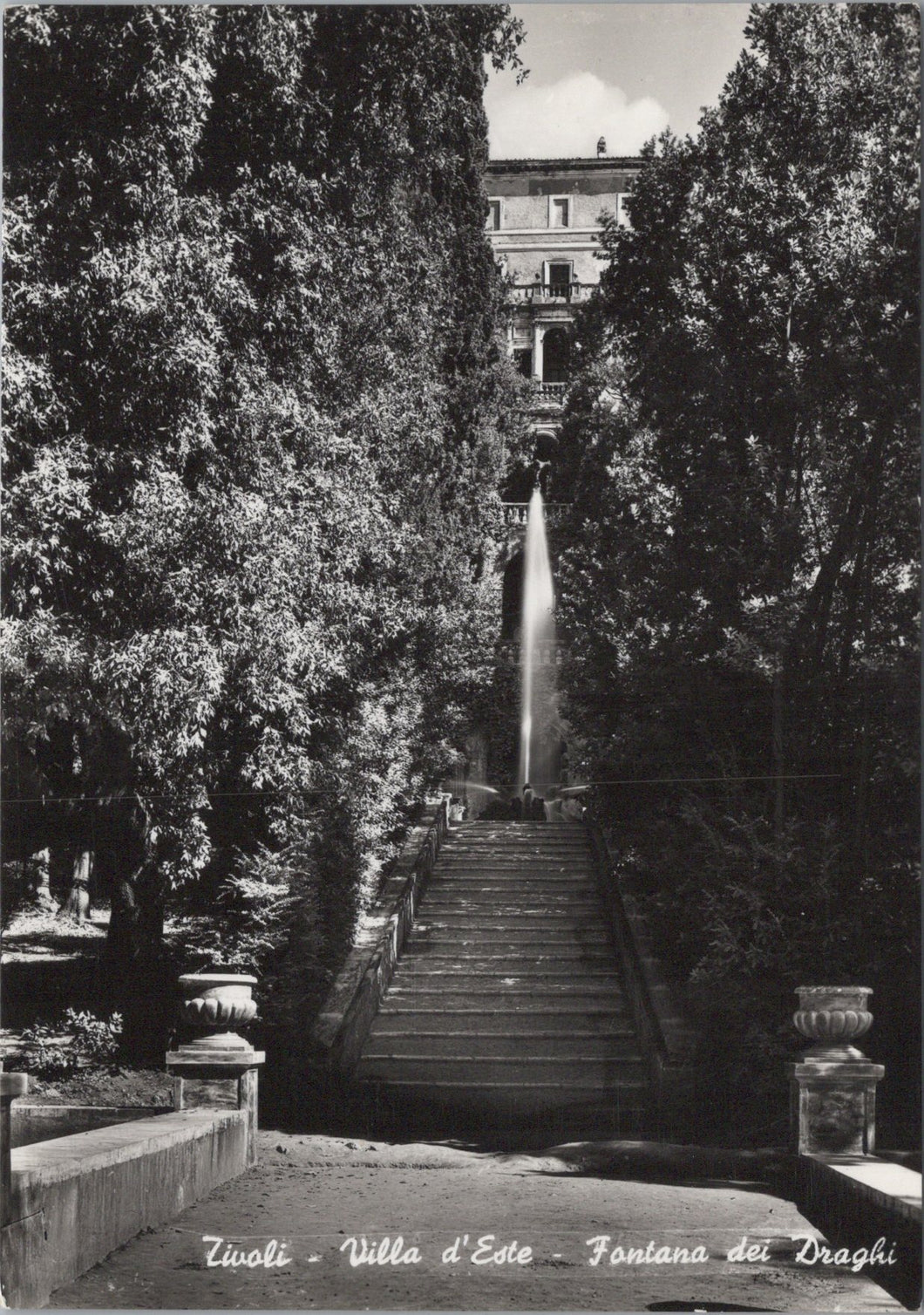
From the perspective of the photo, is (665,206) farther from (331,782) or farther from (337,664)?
(331,782)

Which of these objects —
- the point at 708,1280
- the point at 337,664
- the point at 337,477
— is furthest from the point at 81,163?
the point at 708,1280

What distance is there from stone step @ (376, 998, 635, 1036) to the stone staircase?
0.4 inches

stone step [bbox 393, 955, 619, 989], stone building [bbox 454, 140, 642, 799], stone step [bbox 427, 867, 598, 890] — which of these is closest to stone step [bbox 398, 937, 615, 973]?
stone step [bbox 393, 955, 619, 989]

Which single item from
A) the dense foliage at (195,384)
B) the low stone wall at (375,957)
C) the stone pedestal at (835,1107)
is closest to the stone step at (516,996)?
the low stone wall at (375,957)

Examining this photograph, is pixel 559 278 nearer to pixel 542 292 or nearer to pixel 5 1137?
pixel 542 292

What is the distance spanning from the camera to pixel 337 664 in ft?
31.7

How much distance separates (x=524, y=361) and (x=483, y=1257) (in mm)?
5786

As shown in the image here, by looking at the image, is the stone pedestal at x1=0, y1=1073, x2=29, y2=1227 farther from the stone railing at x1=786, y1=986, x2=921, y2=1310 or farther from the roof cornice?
the roof cornice

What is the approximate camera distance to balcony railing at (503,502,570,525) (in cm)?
965

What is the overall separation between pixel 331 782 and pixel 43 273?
16.0 feet

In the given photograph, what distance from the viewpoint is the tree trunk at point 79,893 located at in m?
9.01

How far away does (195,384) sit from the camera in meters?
7.96

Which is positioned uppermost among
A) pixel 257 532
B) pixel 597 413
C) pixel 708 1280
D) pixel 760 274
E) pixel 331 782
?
pixel 760 274

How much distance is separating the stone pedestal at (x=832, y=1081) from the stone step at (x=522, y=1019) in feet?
12.6
